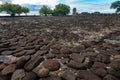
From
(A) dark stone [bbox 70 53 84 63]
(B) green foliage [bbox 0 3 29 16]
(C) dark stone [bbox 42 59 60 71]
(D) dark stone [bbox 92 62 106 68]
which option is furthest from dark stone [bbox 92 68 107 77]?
(B) green foliage [bbox 0 3 29 16]

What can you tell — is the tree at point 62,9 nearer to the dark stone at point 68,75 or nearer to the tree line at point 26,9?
the tree line at point 26,9

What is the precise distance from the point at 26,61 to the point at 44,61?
62 centimetres

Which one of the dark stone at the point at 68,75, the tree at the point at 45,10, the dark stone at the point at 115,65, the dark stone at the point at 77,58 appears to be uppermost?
the dark stone at the point at 77,58

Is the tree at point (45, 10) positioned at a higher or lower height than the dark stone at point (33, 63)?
lower

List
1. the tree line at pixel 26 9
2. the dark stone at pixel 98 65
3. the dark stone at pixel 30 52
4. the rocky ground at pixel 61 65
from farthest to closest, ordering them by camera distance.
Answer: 1. the tree line at pixel 26 9
2. the dark stone at pixel 30 52
3. the dark stone at pixel 98 65
4. the rocky ground at pixel 61 65

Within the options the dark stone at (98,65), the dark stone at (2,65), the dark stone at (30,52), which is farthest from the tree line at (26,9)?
the dark stone at (98,65)

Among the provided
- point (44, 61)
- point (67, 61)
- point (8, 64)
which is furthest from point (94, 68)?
point (8, 64)

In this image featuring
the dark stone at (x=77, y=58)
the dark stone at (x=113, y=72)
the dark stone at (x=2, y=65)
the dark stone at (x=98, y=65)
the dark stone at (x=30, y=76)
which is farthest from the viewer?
the dark stone at (x=77, y=58)

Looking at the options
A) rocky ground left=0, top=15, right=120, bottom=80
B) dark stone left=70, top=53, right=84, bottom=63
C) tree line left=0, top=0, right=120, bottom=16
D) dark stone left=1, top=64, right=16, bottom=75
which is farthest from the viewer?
tree line left=0, top=0, right=120, bottom=16

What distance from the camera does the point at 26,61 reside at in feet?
26.0

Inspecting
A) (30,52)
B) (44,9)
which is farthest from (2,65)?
(44,9)

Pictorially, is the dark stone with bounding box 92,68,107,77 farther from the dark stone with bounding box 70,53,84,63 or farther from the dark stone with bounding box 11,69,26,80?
the dark stone with bounding box 11,69,26,80

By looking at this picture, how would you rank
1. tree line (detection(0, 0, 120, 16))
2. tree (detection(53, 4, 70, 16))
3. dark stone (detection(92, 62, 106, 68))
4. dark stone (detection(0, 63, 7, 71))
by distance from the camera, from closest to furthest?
1. dark stone (detection(92, 62, 106, 68))
2. dark stone (detection(0, 63, 7, 71))
3. tree line (detection(0, 0, 120, 16))
4. tree (detection(53, 4, 70, 16))

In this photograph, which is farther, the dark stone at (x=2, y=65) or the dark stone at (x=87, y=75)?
the dark stone at (x=2, y=65)
